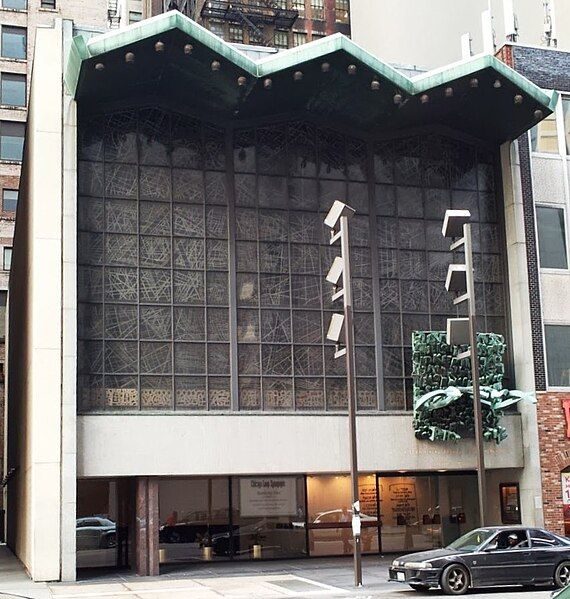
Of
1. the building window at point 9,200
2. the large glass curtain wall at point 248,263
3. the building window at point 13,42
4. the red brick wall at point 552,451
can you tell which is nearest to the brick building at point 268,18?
the building window at point 13,42

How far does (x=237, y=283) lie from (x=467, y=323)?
6.31 m

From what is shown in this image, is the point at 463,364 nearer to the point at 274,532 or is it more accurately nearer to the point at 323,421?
the point at 323,421

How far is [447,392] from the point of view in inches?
1027

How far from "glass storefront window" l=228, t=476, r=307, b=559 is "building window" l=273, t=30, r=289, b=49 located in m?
58.8

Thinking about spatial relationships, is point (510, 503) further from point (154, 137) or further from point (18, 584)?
point (154, 137)

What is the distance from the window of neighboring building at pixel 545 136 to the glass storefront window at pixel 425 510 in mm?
9864

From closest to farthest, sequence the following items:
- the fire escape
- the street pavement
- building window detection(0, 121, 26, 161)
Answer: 1. the street pavement
2. building window detection(0, 121, 26, 161)
3. the fire escape

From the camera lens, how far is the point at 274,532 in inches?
1123

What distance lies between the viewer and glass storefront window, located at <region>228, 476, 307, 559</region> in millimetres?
28188

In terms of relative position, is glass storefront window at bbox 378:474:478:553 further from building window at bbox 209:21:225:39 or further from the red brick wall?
building window at bbox 209:21:225:39

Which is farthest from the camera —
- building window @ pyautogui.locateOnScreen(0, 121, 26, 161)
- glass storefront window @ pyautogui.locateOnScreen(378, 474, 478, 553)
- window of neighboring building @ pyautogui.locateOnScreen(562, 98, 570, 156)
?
building window @ pyautogui.locateOnScreen(0, 121, 26, 161)

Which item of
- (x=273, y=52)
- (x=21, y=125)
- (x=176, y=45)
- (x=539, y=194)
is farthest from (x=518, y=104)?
(x=21, y=125)

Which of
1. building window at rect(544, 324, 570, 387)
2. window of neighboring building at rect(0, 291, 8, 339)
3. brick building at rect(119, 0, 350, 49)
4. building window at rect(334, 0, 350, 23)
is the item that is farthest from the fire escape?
building window at rect(544, 324, 570, 387)

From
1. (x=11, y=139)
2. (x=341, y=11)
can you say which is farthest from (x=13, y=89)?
(x=341, y=11)
